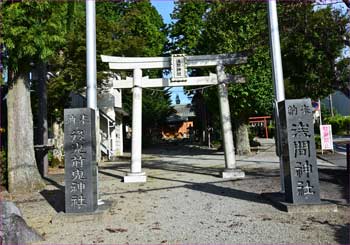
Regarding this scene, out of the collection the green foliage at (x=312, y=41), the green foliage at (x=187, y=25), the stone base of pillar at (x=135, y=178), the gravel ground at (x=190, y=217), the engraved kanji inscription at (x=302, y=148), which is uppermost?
the green foliage at (x=187, y=25)

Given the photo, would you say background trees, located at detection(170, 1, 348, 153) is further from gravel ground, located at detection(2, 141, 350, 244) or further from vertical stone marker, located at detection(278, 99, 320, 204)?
vertical stone marker, located at detection(278, 99, 320, 204)

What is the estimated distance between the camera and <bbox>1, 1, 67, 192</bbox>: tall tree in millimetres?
9195

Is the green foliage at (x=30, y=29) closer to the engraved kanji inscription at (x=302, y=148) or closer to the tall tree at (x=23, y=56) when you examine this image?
the tall tree at (x=23, y=56)

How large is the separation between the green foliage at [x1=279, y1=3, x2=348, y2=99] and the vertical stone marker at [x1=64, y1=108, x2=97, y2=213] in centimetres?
602

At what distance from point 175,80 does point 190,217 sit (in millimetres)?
6281

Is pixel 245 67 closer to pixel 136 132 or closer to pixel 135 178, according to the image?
pixel 136 132

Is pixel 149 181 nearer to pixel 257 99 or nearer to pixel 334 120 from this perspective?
pixel 257 99

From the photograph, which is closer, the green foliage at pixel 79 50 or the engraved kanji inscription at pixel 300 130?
the engraved kanji inscription at pixel 300 130

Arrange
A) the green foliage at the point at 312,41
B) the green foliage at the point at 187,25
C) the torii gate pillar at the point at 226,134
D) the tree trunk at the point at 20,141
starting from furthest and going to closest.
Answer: the green foliage at the point at 187,25 → the torii gate pillar at the point at 226,134 → the tree trunk at the point at 20,141 → the green foliage at the point at 312,41

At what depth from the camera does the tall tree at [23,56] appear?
920 cm

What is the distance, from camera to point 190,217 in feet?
23.8

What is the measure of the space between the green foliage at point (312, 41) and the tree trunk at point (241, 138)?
9229 mm

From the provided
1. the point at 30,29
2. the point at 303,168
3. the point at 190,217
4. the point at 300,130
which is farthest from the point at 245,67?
the point at 190,217

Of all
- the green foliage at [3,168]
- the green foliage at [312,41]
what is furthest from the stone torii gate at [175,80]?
the green foliage at [3,168]
